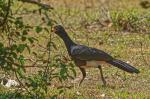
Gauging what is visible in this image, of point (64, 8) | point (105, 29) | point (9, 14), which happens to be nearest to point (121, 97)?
point (9, 14)

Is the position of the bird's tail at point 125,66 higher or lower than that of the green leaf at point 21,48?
lower

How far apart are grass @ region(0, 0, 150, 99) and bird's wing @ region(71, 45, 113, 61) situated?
39 centimetres

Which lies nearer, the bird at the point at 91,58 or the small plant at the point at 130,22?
→ the bird at the point at 91,58

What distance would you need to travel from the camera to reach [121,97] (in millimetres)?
8516

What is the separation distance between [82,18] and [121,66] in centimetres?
754

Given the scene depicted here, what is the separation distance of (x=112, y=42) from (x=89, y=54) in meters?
4.72

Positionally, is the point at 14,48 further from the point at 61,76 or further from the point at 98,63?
the point at 98,63

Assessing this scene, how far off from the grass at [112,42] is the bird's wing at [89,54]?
39 cm

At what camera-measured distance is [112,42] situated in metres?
13.9

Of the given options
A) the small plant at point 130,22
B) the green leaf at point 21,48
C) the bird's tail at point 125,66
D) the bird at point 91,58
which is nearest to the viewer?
the green leaf at point 21,48

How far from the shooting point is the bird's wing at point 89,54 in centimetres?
912

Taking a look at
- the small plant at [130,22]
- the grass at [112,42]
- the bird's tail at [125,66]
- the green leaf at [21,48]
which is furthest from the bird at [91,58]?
the small plant at [130,22]

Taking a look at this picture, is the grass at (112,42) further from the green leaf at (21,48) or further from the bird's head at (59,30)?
the green leaf at (21,48)

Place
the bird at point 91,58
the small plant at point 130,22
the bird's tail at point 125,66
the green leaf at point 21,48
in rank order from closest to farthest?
the green leaf at point 21,48 < the bird's tail at point 125,66 < the bird at point 91,58 < the small plant at point 130,22
